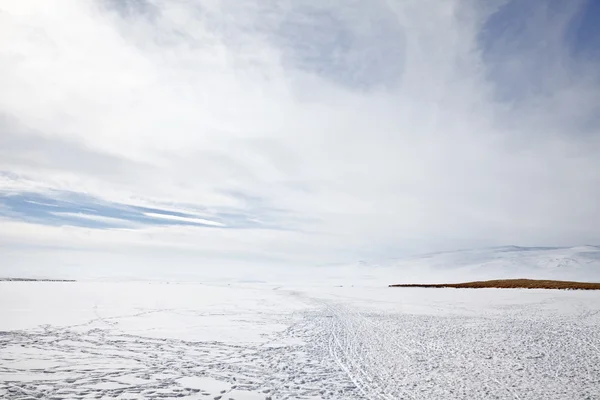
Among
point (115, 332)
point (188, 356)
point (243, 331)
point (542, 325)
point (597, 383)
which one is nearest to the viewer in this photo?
point (597, 383)

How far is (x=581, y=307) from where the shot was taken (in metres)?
22.7

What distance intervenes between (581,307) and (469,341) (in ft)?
49.5

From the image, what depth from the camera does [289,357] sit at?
10.1 meters

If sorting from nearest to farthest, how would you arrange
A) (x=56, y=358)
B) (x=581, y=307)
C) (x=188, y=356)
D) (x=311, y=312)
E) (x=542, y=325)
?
1. (x=56, y=358)
2. (x=188, y=356)
3. (x=542, y=325)
4. (x=311, y=312)
5. (x=581, y=307)

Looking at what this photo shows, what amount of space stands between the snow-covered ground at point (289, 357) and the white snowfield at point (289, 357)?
0.04 m

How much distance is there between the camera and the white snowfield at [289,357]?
720 cm

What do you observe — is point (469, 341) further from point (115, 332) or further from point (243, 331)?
point (115, 332)

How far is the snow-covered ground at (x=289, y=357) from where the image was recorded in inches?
284

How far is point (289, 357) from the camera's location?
1008 cm

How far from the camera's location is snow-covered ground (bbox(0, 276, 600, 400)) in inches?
284

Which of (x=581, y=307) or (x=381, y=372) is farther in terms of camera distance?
(x=581, y=307)

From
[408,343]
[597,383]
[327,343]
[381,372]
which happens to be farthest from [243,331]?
[597,383]

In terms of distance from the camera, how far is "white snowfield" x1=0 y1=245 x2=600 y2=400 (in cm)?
720

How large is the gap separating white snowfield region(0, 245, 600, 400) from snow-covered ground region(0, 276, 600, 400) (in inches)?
1.4
